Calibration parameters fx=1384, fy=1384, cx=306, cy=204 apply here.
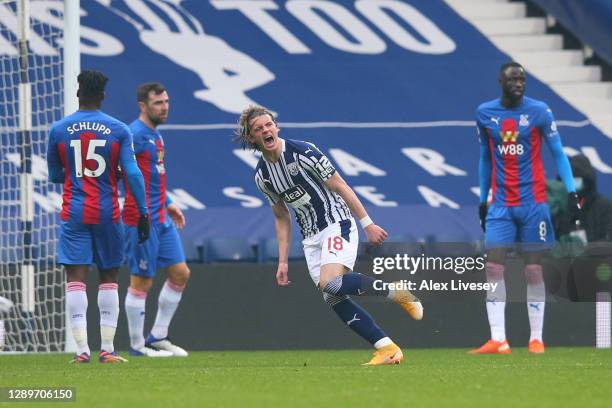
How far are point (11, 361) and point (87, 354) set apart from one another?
107 cm

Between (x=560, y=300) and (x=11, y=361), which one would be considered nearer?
(x=11, y=361)

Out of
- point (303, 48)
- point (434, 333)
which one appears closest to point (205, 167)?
point (303, 48)

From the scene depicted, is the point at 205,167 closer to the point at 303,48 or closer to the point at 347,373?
the point at 303,48

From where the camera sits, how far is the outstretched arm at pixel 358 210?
7.93 metres

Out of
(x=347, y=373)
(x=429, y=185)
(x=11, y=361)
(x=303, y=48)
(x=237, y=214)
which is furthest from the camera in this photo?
(x=303, y=48)

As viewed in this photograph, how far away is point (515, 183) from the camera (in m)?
10.5

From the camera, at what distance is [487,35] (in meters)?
17.4

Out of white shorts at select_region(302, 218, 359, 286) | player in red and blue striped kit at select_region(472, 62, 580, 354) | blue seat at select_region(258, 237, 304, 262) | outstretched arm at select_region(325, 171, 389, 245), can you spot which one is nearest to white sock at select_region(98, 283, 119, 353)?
white shorts at select_region(302, 218, 359, 286)

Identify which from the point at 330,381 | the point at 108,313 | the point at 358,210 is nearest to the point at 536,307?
the point at 358,210

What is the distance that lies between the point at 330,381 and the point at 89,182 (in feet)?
9.16

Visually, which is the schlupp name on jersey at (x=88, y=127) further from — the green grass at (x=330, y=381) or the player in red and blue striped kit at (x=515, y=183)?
the player in red and blue striped kit at (x=515, y=183)

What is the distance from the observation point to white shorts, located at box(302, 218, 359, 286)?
8.41 m

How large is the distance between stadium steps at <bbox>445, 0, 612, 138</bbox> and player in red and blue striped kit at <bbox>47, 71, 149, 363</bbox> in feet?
28.8

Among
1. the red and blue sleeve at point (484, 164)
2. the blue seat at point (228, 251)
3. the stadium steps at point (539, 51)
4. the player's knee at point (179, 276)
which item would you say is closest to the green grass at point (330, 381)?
the player's knee at point (179, 276)
